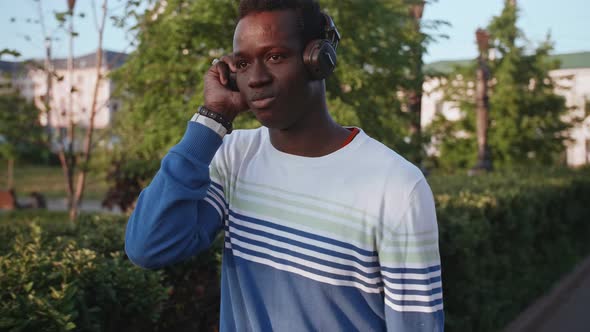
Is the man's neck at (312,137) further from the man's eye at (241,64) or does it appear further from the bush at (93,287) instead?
the bush at (93,287)

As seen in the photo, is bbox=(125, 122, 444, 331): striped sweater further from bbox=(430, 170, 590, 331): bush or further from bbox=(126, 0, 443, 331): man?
bbox=(430, 170, 590, 331): bush

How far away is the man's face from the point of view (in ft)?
5.68

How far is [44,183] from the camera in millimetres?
34906

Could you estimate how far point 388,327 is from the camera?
1.63 m

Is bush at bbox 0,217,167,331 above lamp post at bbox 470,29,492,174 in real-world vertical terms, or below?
below

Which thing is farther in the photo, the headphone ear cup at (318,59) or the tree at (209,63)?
the tree at (209,63)

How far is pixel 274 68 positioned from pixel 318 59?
13cm

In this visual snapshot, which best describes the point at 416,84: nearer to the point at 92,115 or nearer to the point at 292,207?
the point at 92,115

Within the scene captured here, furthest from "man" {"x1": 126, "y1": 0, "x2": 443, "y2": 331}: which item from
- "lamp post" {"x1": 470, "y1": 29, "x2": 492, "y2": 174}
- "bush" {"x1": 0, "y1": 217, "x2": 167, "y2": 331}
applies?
"lamp post" {"x1": 470, "y1": 29, "x2": 492, "y2": 174}

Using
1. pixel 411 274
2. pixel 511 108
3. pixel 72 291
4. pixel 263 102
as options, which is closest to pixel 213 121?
pixel 263 102

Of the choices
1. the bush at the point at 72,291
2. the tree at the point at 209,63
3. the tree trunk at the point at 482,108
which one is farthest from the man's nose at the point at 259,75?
the tree trunk at the point at 482,108

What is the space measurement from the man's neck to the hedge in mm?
1105

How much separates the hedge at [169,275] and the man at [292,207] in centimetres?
82

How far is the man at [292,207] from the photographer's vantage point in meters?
1.62
